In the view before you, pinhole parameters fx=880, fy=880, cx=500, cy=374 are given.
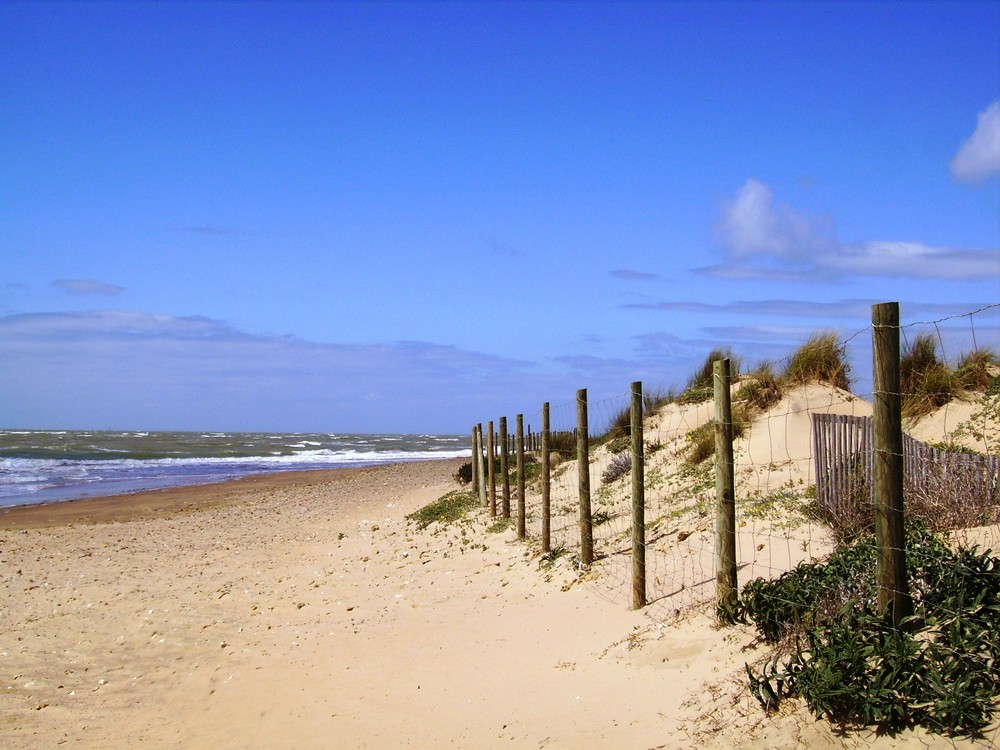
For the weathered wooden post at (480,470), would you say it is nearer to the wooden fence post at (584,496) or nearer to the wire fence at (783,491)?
the wire fence at (783,491)

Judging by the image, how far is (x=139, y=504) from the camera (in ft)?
85.0

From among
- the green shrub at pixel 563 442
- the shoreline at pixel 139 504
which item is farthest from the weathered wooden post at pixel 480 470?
the shoreline at pixel 139 504

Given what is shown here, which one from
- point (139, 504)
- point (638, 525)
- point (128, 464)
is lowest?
point (139, 504)

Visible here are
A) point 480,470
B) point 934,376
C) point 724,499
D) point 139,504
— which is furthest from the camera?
point 139,504

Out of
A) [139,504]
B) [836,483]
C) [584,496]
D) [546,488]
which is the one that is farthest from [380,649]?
[139,504]

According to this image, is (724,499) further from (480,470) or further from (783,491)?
(480,470)

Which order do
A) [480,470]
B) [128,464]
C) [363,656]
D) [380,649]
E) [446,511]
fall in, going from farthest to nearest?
[128,464] → [480,470] → [446,511] → [380,649] → [363,656]

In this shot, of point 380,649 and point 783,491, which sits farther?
point 783,491

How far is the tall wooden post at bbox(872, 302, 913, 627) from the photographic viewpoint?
478cm

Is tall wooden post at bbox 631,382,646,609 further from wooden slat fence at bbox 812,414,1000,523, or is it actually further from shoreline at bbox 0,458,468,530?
shoreline at bbox 0,458,468,530

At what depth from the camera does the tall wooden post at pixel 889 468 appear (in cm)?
478

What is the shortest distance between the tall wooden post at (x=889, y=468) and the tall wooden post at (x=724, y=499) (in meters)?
1.80

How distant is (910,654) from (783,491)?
719 cm

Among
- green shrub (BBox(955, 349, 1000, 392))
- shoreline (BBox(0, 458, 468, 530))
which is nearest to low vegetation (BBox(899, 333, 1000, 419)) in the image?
green shrub (BBox(955, 349, 1000, 392))
